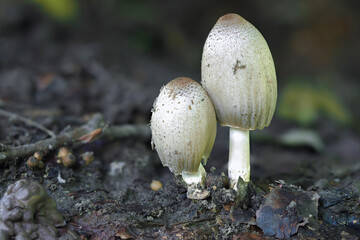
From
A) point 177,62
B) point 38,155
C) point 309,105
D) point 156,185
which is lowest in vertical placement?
point 309,105

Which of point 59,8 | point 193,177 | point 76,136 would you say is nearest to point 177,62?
point 59,8

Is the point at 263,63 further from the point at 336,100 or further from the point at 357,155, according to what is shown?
the point at 336,100

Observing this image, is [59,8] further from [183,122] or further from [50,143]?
[183,122]

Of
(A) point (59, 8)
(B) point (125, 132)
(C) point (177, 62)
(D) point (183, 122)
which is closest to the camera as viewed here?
(D) point (183, 122)

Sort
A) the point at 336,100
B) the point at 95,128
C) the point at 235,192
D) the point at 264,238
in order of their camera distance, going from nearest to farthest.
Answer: the point at 264,238 < the point at 235,192 < the point at 95,128 < the point at 336,100

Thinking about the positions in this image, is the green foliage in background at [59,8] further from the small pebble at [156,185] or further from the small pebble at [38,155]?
the small pebble at [156,185]

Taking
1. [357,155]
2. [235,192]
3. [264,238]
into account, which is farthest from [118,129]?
[357,155]

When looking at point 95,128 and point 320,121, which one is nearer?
point 95,128
